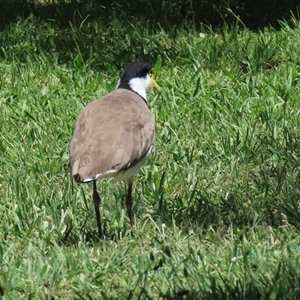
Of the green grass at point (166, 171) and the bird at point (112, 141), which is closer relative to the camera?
the green grass at point (166, 171)

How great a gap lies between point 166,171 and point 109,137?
117 centimetres

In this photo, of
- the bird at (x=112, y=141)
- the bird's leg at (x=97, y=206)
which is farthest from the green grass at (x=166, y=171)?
the bird at (x=112, y=141)

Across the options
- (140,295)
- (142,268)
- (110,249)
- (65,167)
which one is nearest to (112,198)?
(65,167)

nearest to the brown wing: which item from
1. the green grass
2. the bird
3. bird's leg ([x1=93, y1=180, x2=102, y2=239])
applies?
the bird

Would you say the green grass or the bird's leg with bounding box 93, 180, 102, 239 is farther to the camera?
the bird's leg with bounding box 93, 180, 102, 239

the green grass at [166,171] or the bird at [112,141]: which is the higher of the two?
the bird at [112,141]

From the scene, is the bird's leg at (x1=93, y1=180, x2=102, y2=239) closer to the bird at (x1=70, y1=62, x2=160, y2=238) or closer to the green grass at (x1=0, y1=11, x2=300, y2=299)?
the bird at (x1=70, y1=62, x2=160, y2=238)

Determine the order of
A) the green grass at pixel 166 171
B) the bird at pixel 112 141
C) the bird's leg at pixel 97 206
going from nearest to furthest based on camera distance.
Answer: the green grass at pixel 166 171
the bird at pixel 112 141
the bird's leg at pixel 97 206

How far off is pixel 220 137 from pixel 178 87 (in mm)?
1137

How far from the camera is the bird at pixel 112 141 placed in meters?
5.67

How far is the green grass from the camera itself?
521 cm

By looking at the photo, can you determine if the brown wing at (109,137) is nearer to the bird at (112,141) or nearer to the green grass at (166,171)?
the bird at (112,141)

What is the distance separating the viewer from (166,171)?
6.98 m

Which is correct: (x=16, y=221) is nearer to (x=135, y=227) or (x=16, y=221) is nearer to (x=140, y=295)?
(x=135, y=227)
